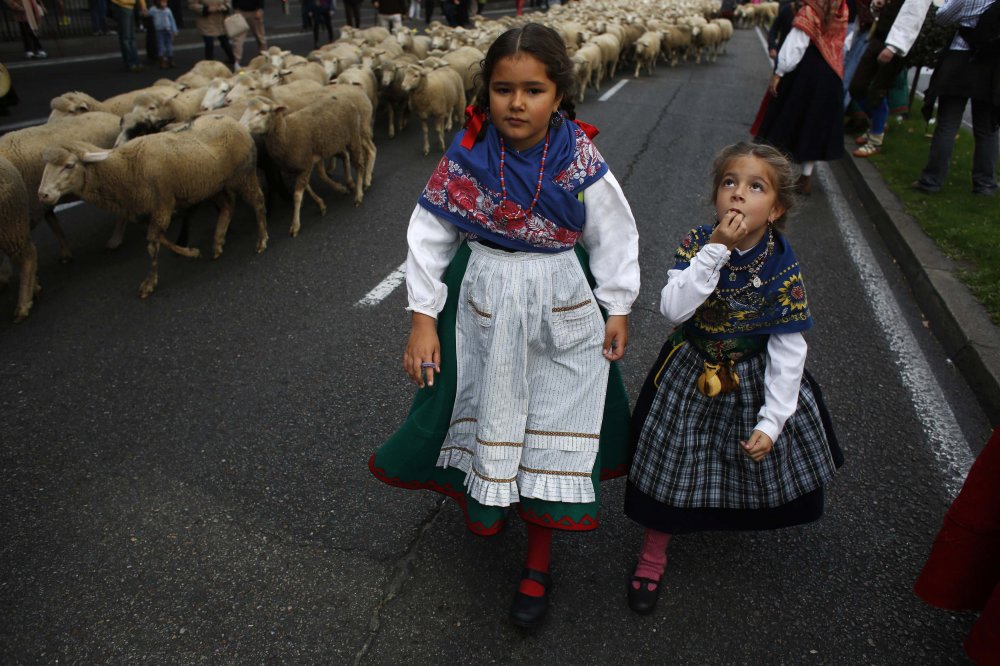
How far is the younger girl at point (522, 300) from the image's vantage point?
1.92 m

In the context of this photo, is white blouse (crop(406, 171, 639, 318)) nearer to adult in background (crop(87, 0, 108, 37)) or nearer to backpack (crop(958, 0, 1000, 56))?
backpack (crop(958, 0, 1000, 56))

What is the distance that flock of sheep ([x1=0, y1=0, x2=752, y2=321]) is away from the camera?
4.25m

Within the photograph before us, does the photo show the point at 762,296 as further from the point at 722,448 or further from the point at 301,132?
the point at 301,132

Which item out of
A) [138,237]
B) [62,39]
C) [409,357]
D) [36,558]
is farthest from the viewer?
[62,39]

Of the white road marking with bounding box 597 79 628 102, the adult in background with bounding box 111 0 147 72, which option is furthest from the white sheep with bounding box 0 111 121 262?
the adult in background with bounding box 111 0 147 72

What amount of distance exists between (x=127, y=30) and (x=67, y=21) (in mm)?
5701

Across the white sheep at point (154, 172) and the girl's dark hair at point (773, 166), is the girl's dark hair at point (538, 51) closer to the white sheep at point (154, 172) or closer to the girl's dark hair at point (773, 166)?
the girl's dark hair at point (773, 166)

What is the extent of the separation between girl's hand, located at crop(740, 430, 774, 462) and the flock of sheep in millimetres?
1341

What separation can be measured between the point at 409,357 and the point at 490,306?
29cm

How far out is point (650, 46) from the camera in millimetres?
13992

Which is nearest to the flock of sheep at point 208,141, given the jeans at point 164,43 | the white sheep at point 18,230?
the white sheep at point 18,230

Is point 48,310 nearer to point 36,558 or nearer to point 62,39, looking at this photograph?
point 36,558

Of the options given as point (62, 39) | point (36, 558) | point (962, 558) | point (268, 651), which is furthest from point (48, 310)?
point (62, 39)

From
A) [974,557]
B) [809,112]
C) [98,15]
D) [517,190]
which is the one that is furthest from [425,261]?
[98,15]
